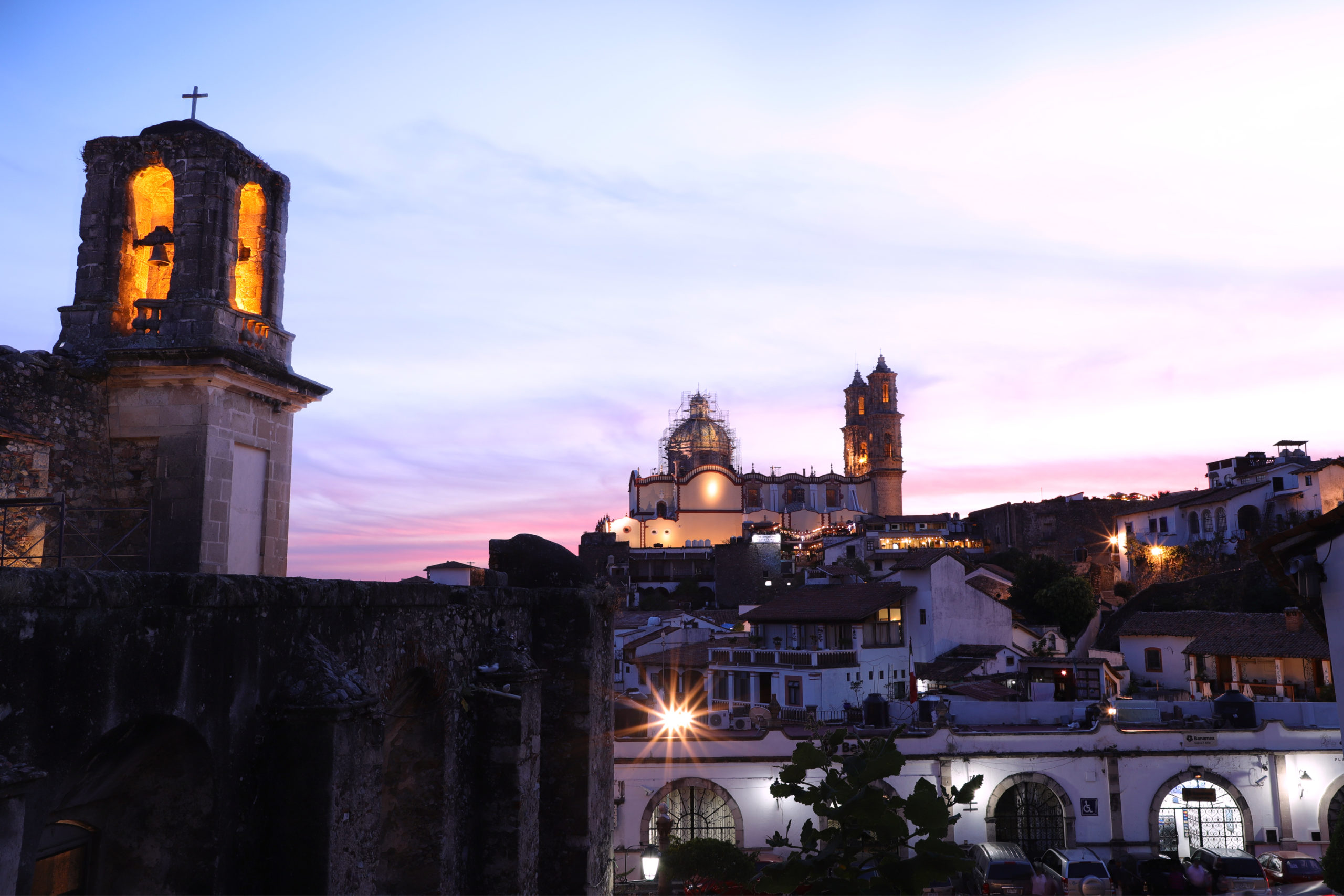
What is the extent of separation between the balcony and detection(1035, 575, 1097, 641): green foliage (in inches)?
741

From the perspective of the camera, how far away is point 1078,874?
22125 mm

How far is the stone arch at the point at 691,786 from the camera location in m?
24.8

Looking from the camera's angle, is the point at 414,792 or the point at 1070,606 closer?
the point at 414,792

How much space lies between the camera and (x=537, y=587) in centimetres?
1341

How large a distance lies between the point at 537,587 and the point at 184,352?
5.40 metres

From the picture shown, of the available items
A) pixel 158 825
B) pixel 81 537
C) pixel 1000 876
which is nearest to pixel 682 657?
pixel 1000 876

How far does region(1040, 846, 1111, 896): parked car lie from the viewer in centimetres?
2175

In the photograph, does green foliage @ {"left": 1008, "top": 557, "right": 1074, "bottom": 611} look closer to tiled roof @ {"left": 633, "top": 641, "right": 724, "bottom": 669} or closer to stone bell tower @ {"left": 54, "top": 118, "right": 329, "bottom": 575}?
tiled roof @ {"left": 633, "top": 641, "right": 724, "bottom": 669}

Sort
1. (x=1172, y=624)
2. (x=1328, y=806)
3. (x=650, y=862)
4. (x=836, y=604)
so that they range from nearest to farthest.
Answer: (x=650, y=862), (x=1328, y=806), (x=836, y=604), (x=1172, y=624)

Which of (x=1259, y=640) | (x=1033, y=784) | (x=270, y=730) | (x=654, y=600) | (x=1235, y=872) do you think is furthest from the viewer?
(x=654, y=600)

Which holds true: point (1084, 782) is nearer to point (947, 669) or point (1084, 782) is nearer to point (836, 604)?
point (947, 669)

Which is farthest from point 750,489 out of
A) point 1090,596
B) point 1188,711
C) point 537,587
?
point 537,587

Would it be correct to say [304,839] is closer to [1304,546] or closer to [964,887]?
[1304,546]

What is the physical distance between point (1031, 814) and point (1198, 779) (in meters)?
4.46
